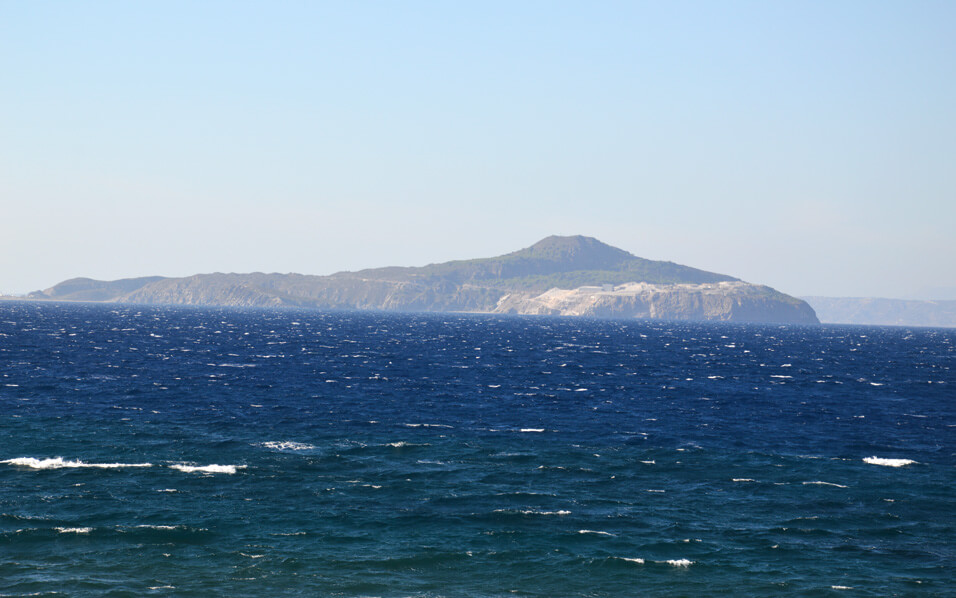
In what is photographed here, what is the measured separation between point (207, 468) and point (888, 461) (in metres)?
43.2

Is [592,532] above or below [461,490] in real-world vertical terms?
below

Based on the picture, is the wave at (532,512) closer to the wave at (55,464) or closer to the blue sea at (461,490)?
the blue sea at (461,490)

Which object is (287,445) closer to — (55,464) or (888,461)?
(55,464)

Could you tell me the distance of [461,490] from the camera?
42656mm

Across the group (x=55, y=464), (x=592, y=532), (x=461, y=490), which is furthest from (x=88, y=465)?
(x=592, y=532)

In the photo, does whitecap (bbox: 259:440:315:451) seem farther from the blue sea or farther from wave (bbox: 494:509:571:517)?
wave (bbox: 494:509:571:517)

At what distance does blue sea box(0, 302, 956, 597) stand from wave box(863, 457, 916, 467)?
337 mm

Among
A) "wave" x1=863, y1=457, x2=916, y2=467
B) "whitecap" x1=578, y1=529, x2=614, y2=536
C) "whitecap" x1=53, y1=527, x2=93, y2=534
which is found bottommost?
"whitecap" x1=578, y1=529, x2=614, y2=536

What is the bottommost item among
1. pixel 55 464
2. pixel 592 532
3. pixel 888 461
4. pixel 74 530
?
pixel 592 532

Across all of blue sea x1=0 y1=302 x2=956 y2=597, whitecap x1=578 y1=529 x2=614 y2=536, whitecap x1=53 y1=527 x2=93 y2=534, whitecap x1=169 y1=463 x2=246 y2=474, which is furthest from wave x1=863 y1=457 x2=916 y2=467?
whitecap x1=53 y1=527 x2=93 y2=534

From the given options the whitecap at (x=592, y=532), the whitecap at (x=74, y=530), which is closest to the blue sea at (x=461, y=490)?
the whitecap at (x=74, y=530)

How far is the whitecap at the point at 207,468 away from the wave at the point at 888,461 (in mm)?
40028

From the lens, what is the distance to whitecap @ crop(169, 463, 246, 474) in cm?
4484

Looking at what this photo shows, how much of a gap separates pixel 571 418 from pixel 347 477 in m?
27.8
